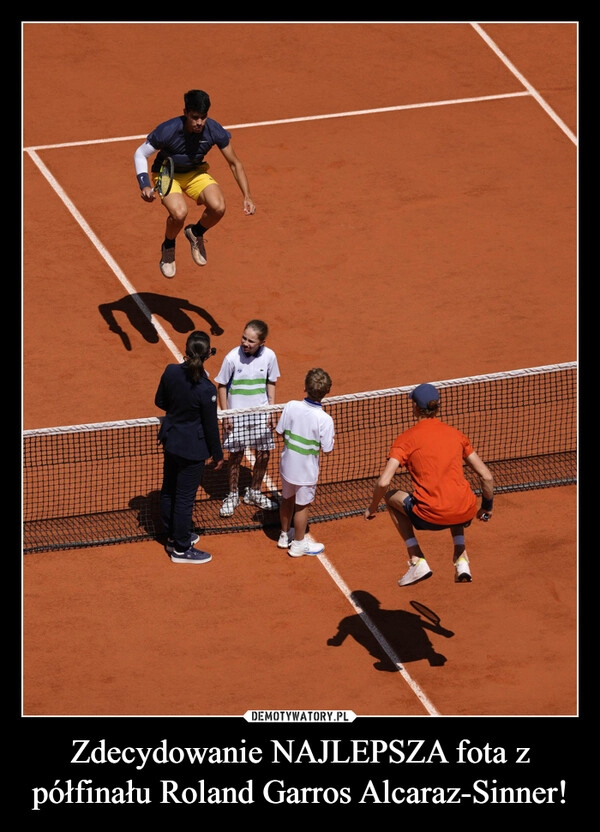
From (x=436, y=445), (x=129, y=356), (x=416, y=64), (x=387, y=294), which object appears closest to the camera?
(x=436, y=445)

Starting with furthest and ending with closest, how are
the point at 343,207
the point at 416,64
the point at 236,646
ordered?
the point at 416,64, the point at 343,207, the point at 236,646

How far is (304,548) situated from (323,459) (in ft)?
5.76

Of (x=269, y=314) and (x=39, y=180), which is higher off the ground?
(x=39, y=180)

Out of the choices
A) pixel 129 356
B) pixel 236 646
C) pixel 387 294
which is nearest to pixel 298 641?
pixel 236 646

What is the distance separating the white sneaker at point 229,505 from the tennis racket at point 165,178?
3751mm

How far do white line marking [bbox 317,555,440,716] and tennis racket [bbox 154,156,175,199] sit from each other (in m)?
4.76

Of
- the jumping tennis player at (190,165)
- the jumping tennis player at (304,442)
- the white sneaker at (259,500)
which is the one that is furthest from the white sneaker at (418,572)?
the jumping tennis player at (190,165)

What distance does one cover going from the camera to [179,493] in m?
14.2

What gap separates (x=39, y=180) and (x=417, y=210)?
5.44 metres

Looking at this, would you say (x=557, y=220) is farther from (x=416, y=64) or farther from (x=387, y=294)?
(x=416, y=64)

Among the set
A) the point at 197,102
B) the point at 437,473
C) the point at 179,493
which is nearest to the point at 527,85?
the point at 197,102

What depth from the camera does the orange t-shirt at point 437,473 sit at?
1259 cm

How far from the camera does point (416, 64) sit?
24875mm

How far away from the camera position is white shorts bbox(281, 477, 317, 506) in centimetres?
1436
